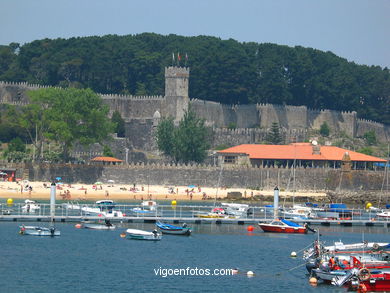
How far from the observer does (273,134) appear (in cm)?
14825

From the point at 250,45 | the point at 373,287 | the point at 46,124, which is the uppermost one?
the point at 250,45

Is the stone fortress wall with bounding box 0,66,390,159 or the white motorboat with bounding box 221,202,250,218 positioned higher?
the stone fortress wall with bounding box 0,66,390,159

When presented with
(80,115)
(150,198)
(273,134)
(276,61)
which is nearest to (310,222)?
(150,198)

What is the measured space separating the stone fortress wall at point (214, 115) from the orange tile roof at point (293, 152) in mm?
12340

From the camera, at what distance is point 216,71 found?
527ft

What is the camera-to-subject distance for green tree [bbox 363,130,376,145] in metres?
159

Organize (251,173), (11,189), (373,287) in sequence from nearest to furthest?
(373,287), (11,189), (251,173)

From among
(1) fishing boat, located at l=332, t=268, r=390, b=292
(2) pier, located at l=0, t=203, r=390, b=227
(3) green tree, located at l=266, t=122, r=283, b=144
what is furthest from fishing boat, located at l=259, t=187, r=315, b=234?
(3) green tree, located at l=266, t=122, r=283, b=144

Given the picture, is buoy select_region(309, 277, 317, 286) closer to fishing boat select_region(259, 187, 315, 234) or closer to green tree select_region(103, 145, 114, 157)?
fishing boat select_region(259, 187, 315, 234)

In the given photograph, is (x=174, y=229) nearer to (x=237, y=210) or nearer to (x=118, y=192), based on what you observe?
(x=237, y=210)

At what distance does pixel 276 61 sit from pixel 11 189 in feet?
194

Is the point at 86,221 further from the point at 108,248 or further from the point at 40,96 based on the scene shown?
the point at 40,96

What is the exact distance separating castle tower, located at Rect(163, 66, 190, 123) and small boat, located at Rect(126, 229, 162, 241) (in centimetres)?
6330

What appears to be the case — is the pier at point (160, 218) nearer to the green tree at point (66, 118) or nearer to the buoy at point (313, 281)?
the buoy at point (313, 281)
